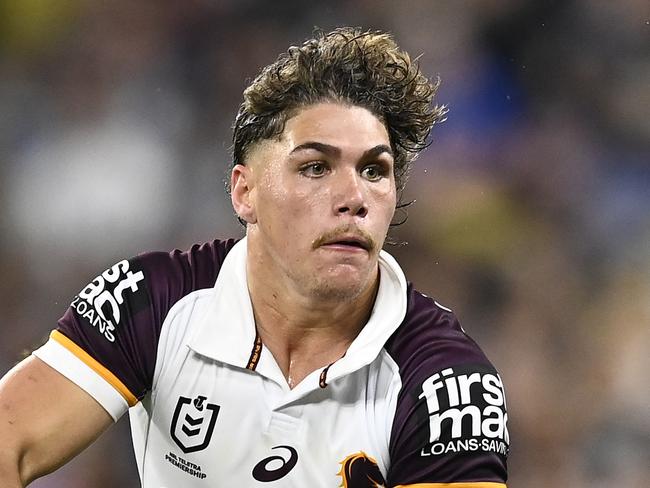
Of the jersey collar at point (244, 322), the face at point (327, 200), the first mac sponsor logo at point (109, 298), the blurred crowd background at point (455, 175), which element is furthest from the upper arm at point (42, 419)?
the blurred crowd background at point (455, 175)

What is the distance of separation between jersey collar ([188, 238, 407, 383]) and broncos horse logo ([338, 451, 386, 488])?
0.18m

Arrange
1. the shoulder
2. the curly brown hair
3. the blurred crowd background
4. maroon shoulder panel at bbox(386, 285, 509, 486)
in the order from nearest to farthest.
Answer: maroon shoulder panel at bbox(386, 285, 509, 486), the shoulder, the curly brown hair, the blurred crowd background

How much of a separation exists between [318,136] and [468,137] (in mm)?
2251

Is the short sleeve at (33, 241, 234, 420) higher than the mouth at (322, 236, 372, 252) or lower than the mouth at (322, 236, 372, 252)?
lower

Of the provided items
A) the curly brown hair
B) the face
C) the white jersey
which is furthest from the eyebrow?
the white jersey

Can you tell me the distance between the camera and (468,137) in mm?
4445

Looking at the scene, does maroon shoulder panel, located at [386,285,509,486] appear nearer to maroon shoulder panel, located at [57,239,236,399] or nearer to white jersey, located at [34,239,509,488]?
white jersey, located at [34,239,509,488]

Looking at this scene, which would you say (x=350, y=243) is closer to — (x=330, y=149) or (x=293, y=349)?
(x=330, y=149)

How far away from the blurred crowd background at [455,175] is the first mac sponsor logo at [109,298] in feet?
5.98

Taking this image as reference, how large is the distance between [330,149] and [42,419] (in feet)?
2.79

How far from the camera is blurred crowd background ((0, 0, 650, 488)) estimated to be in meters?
4.02

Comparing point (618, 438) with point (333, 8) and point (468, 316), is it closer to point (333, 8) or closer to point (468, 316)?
point (468, 316)

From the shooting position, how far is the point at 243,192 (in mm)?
2518

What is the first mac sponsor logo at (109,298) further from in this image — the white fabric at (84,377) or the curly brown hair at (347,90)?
the curly brown hair at (347,90)
